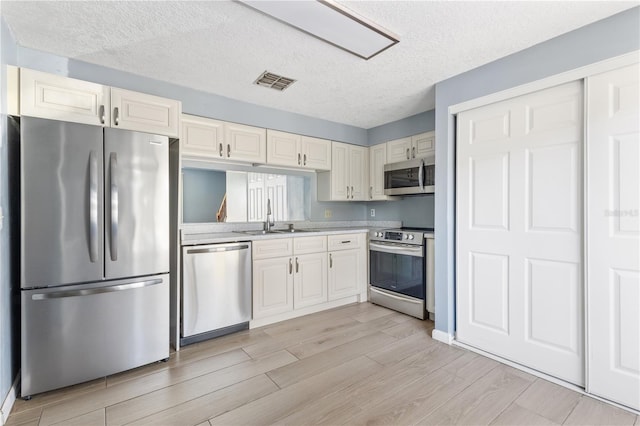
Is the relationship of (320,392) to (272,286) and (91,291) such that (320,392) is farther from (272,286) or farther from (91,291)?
(91,291)

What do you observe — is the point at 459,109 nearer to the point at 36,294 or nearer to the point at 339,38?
the point at 339,38

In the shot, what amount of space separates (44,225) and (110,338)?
888mm

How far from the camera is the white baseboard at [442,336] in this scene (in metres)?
2.69

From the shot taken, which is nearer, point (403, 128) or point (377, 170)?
point (403, 128)

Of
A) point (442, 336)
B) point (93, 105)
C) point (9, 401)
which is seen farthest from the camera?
point (442, 336)

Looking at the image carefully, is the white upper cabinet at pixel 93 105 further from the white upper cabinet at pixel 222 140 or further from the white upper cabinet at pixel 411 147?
the white upper cabinet at pixel 411 147

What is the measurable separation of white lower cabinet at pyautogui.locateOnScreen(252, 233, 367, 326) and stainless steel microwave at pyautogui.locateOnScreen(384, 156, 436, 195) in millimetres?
764

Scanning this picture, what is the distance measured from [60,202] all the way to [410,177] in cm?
335

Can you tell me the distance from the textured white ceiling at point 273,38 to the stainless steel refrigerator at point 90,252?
0.65m

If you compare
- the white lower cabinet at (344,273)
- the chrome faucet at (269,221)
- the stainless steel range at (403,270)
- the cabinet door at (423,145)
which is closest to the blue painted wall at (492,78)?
the stainless steel range at (403,270)

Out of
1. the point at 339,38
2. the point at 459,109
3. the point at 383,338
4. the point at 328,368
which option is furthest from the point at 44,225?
the point at 459,109

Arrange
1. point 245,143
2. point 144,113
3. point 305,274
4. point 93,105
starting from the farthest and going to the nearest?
point 305,274
point 245,143
point 144,113
point 93,105

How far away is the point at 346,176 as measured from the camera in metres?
4.23

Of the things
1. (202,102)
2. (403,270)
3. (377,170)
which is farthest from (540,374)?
(202,102)
